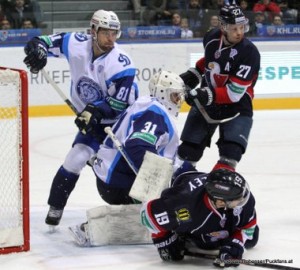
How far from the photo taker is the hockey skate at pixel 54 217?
14.5ft

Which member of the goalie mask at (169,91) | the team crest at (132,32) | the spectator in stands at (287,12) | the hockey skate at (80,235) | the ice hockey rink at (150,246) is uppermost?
the goalie mask at (169,91)

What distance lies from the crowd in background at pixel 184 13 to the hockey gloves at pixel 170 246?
4954 mm

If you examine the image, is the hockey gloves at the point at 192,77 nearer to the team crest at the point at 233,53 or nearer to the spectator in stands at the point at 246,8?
the team crest at the point at 233,53

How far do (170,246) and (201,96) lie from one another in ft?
2.92

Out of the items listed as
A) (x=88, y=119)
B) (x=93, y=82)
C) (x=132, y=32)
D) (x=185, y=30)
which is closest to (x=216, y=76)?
(x=93, y=82)

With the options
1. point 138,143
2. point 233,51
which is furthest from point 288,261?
point 233,51

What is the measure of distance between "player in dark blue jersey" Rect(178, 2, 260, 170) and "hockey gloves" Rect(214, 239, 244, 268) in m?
Answer: 0.82

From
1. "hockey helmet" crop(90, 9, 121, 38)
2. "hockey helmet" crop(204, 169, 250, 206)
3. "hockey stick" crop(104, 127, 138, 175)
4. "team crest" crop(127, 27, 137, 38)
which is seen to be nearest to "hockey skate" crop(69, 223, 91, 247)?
"hockey stick" crop(104, 127, 138, 175)

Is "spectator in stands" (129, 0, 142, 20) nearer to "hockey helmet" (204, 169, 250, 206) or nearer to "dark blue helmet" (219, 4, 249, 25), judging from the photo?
"dark blue helmet" (219, 4, 249, 25)

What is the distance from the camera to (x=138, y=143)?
3.99m

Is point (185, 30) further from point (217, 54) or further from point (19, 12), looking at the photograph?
point (217, 54)

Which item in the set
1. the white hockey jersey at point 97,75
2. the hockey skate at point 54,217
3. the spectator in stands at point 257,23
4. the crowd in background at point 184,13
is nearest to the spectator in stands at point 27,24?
the crowd in background at point 184,13

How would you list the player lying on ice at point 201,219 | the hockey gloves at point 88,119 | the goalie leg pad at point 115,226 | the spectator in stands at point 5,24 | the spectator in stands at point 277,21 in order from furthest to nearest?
1. the spectator in stands at point 277,21
2. the spectator in stands at point 5,24
3. the hockey gloves at point 88,119
4. the goalie leg pad at point 115,226
5. the player lying on ice at point 201,219

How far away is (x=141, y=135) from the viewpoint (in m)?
3.97
